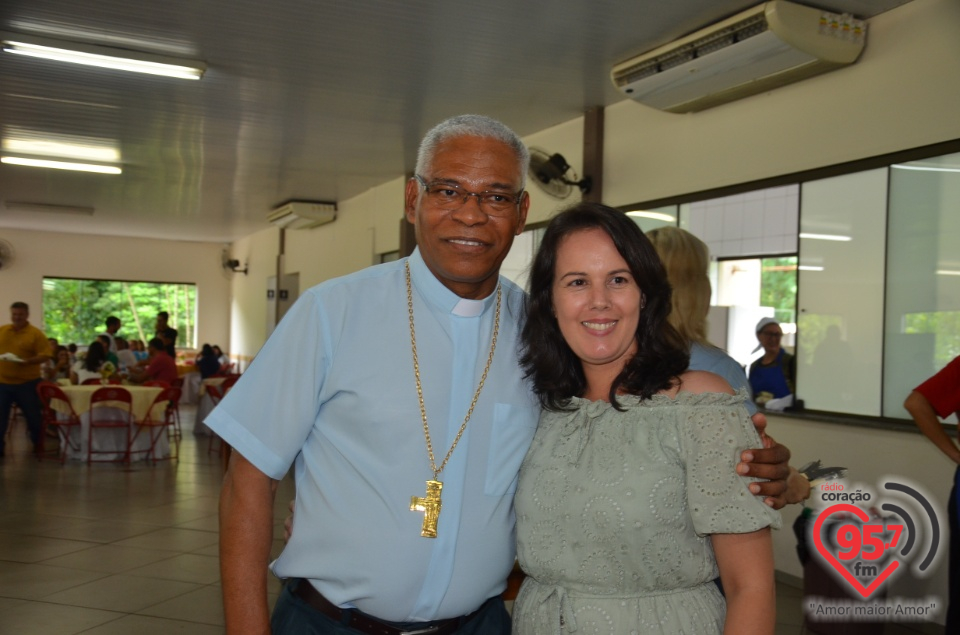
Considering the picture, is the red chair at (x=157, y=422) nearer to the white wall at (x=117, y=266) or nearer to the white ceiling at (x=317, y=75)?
the white ceiling at (x=317, y=75)

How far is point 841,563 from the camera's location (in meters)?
4.90

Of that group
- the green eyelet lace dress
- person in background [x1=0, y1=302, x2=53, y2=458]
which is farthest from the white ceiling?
the green eyelet lace dress

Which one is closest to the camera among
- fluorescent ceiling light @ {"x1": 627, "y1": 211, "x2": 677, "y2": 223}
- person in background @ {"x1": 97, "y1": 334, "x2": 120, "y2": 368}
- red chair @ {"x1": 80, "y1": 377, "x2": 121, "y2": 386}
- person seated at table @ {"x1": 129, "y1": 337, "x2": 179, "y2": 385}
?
fluorescent ceiling light @ {"x1": 627, "y1": 211, "x2": 677, "y2": 223}

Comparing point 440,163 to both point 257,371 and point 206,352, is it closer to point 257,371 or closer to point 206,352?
point 257,371

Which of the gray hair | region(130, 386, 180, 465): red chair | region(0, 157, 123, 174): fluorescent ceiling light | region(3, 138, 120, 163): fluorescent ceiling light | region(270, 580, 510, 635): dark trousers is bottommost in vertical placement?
region(130, 386, 180, 465): red chair

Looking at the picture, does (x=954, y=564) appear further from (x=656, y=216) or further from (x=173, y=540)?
(x=173, y=540)

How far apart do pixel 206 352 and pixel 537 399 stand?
39.7ft

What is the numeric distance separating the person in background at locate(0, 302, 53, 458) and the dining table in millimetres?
479

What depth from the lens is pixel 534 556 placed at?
1736 millimetres

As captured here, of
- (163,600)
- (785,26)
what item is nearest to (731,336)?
(785,26)

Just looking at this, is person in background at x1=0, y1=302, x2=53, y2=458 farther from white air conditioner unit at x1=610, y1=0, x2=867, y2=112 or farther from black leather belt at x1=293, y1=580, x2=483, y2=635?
black leather belt at x1=293, y1=580, x2=483, y2=635

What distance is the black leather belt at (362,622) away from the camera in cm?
171

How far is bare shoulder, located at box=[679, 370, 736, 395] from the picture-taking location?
5.55 ft

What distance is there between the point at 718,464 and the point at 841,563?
152 inches
